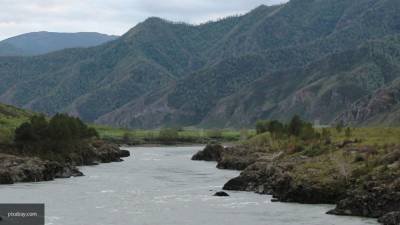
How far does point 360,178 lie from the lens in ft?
246

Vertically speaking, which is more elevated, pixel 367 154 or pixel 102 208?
pixel 367 154

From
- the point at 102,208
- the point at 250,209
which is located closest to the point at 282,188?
the point at 250,209

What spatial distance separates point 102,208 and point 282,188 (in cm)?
2047

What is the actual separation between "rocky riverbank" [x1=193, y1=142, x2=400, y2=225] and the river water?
1.99 meters

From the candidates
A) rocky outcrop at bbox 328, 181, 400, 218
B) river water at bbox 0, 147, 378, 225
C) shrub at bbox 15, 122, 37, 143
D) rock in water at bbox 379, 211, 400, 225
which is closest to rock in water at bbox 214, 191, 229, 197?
river water at bbox 0, 147, 378, 225

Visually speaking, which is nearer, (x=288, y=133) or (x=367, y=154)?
(x=367, y=154)

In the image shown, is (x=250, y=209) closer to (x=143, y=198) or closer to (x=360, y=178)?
(x=360, y=178)

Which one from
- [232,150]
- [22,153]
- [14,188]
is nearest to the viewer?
[14,188]

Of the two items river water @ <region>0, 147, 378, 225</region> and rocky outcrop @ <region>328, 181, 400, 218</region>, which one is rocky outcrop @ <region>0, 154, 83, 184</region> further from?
rocky outcrop @ <region>328, 181, 400, 218</region>

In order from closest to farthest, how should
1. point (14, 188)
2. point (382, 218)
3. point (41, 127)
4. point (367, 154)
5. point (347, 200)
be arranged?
point (382, 218) < point (347, 200) < point (367, 154) < point (14, 188) < point (41, 127)

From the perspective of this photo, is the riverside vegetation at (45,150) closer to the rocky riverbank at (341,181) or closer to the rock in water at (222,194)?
the rocky riverbank at (341,181)

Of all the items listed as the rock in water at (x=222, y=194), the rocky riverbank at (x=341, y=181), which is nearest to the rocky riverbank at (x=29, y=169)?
the rocky riverbank at (x=341, y=181)

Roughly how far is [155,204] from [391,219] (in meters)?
28.9

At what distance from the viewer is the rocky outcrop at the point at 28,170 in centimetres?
10824
